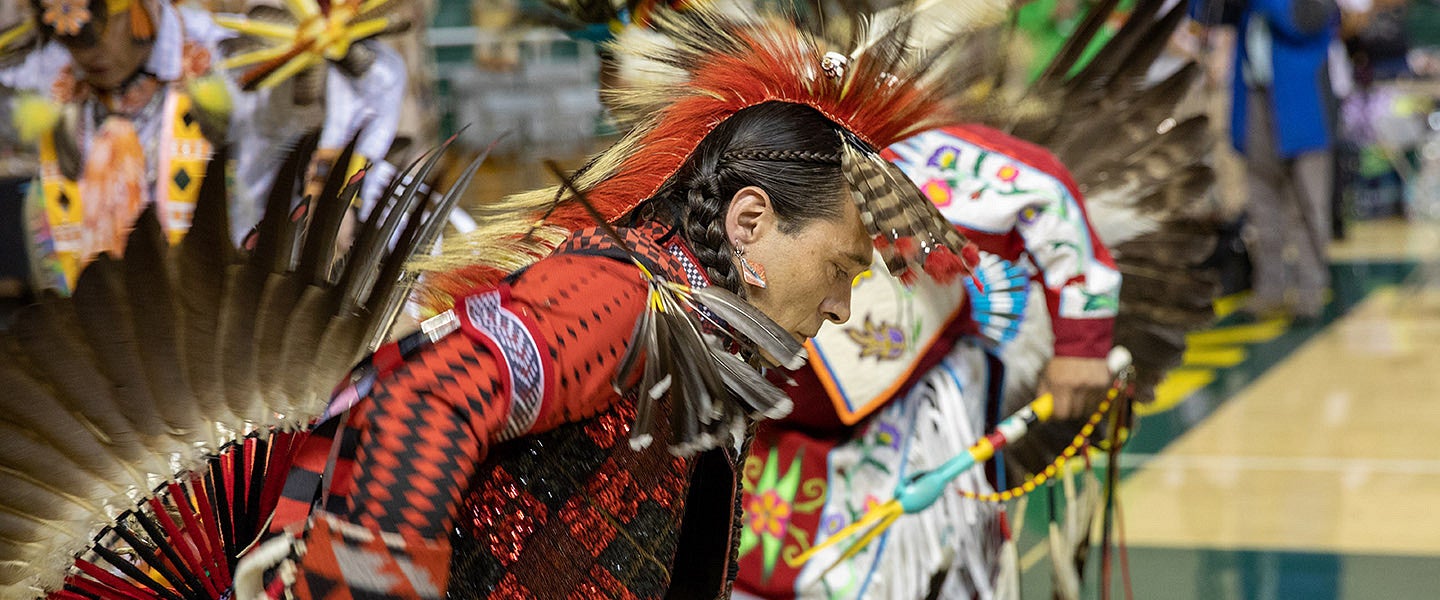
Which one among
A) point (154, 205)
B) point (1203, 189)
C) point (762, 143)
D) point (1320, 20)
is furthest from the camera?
point (1320, 20)

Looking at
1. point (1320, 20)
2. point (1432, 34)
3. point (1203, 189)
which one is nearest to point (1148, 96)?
point (1203, 189)

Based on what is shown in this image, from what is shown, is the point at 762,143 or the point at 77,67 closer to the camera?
the point at 762,143

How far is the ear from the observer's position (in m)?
1.37

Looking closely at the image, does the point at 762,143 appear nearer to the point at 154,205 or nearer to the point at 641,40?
the point at 641,40

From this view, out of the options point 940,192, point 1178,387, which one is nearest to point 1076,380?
point 940,192

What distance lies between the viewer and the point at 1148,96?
2.88 metres

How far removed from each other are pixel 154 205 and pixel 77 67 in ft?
6.95

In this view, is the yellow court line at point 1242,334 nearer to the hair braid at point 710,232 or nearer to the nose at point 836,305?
the nose at point 836,305

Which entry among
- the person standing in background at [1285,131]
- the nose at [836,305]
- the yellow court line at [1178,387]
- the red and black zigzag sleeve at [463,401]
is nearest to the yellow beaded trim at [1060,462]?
the nose at [836,305]

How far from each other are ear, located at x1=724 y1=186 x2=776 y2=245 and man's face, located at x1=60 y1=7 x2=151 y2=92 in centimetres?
213

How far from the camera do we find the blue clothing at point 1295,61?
6.38 m

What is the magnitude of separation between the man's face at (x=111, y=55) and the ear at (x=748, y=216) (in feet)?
6.98

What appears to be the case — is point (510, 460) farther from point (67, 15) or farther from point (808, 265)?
point (67, 15)

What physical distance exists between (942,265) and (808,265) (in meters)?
0.36
